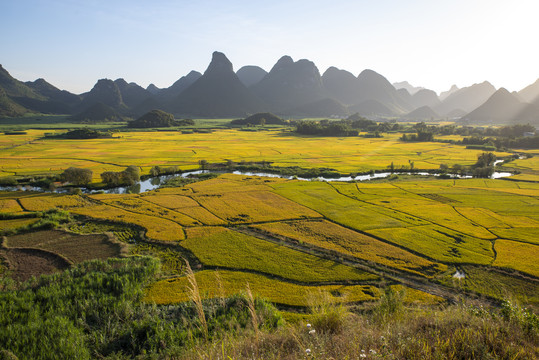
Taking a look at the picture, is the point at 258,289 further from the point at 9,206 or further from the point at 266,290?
the point at 9,206

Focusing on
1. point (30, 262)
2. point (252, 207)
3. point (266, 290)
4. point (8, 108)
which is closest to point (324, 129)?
point (252, 207)

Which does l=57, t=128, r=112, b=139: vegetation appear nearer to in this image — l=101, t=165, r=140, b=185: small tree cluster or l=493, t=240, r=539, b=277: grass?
l=101, t=165, r=140, b=185: small tree cluster

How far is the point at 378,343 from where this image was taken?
748cm

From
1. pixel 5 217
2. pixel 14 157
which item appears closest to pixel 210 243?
pixel 5 217

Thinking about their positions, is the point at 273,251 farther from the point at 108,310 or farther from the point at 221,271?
the point at 108,310

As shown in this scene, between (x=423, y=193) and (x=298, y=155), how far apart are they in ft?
147

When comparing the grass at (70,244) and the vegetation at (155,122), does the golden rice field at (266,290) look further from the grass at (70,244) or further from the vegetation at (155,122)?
the vegetation at (155,122)

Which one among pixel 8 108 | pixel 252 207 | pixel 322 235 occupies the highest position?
pixel 8 108

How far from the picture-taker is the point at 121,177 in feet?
181

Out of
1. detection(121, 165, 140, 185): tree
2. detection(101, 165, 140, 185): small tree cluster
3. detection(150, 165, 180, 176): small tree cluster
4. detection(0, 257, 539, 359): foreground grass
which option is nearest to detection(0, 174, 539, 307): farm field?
detection(0, 257, 539, 359): foreground grass

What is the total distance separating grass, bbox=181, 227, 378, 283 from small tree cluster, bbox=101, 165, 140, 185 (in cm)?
3072

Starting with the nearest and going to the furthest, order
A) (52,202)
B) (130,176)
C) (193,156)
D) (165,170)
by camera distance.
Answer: (52,202) < (130,176) < (165,170) < (193,156)

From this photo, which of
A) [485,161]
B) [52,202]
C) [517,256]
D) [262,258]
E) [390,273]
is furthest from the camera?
[485,161]

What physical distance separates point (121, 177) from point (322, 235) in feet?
141
